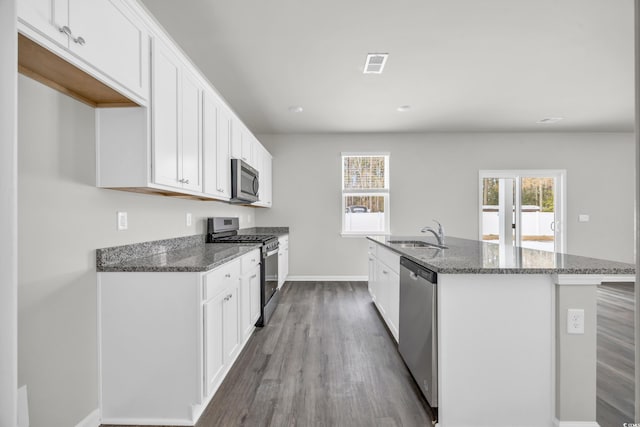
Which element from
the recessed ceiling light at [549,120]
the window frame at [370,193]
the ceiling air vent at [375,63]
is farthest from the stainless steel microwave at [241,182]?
the recessed ceiling light at [549,120]

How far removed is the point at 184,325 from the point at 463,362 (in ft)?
5.26

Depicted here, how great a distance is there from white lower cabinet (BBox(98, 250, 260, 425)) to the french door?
17.7 ft

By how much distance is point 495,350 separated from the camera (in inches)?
65.1

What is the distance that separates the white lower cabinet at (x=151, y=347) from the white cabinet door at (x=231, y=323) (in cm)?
37

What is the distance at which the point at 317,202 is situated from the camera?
554cm

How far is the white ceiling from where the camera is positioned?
223 cm

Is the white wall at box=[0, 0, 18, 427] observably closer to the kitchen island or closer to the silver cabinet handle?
the silver cabinet handle

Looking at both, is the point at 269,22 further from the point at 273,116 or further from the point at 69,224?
the point at 273,116

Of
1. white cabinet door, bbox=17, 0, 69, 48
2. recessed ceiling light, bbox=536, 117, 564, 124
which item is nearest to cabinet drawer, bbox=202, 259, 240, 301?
white cabinet door, bbox=17, 0, 69, 48

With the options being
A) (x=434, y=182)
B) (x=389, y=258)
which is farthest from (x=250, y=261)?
(x=434, y=182)

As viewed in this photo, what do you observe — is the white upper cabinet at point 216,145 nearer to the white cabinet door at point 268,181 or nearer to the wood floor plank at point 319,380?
the wood floor plank at point 319,380

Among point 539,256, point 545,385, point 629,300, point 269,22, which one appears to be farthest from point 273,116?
point 629,300

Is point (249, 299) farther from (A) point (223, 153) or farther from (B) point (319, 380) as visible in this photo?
(A) point (223, 153)

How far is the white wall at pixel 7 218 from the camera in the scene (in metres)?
0.67
